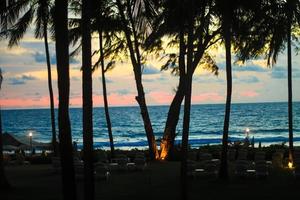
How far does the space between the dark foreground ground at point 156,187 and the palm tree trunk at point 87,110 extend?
10.6 ft

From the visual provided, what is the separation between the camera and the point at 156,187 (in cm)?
1892

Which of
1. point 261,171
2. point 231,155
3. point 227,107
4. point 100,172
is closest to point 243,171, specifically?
point 261,171

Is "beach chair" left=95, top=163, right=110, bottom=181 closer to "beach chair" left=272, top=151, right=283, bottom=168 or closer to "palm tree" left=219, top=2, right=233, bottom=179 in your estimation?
"palm tree" left=219, top=2, right=233, bottom=179

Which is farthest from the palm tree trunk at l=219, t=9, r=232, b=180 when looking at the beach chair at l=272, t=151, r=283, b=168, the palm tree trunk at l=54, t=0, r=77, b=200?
the palm tree trunk at l=54, t=0, r=77, b=200

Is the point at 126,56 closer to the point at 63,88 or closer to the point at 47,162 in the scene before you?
the point at 47,162

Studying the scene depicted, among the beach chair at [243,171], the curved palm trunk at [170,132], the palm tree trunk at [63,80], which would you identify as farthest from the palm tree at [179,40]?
the beach chair at [243,171]

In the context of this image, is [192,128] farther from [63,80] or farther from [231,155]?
[63,80]

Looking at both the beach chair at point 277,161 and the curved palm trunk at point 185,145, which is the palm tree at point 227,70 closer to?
the curved palm trunk at point 185,145

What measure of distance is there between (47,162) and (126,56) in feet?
27.2

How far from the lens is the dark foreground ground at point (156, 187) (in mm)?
16828

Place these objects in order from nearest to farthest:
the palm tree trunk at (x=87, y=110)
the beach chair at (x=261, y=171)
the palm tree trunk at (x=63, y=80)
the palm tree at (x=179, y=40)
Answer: the palm tree trunk at (x=87, y=110), the palm tree trunk at (x=63, y=80), the palm tree at (x=179, y=40), the beach chair at (x=261, y=171)

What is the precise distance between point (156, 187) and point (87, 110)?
5848 millimetres

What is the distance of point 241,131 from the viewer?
90812 mm

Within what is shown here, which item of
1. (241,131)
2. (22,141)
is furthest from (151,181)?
(241,131)
